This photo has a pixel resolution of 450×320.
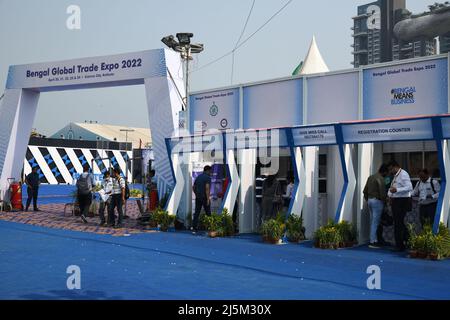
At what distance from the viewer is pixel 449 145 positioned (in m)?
10.1

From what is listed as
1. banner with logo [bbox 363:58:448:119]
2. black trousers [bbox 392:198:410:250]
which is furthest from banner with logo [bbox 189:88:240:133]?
black trousers [bbox 392:198:410:250]

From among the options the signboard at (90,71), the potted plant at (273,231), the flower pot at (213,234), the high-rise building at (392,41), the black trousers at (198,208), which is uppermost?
the high-rise building at (392,41)

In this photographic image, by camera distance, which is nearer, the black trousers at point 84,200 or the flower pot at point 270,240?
the flower pot at point 270,240

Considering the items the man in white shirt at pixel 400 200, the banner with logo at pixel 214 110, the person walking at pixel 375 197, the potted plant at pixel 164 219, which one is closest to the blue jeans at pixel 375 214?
the person walking at pixel 375 197

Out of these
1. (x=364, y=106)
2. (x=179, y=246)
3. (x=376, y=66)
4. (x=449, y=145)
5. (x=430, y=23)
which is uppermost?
(x=430, y=23)

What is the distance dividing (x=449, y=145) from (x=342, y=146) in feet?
6.75

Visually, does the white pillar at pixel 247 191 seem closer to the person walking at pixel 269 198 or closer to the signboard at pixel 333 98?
the person walking at pixel 269 198

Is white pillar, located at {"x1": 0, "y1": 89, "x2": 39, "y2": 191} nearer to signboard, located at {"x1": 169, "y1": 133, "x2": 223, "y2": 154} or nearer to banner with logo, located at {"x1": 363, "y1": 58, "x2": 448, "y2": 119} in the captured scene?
signboard, located at {"x1": 169, "y1": 133, "x2": 223, "y2": 154}

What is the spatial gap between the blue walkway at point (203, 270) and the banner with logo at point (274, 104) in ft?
11.6

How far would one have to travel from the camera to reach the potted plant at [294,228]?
11727 millimetres

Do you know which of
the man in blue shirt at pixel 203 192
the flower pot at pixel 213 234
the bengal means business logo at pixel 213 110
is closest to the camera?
the flower pot at pixel 213 234

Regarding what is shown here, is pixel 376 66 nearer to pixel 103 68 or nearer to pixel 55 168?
pixel 103 68
